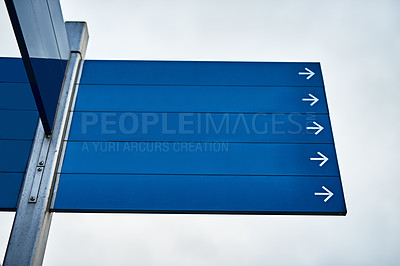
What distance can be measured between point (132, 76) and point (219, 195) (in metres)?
2.11

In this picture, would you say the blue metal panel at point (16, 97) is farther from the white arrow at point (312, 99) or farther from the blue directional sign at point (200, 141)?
the white arrow at point (312, 99)

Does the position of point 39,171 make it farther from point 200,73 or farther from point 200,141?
point 200,73

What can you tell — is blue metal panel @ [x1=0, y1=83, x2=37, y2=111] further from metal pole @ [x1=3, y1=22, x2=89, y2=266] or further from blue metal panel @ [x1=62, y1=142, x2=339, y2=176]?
blue metal panel @ [x1=62, y1=142, x2=339, y2=176]

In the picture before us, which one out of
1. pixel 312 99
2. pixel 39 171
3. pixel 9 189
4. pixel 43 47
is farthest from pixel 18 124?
pixel 312 99

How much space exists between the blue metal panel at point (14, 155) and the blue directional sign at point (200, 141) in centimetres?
42

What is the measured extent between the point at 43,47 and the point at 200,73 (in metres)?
2.10

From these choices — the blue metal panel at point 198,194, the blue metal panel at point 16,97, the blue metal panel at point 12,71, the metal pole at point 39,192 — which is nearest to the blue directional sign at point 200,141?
the blue metal panel at point 198,194

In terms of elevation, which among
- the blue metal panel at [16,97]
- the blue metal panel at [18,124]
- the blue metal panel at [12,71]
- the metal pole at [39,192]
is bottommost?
the metal pole at [39,192]

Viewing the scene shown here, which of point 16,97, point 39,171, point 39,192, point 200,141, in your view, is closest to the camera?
point 39,192

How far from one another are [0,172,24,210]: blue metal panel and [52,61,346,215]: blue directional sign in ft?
1.36

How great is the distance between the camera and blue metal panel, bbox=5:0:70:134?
3711 mm

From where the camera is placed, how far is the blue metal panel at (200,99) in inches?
215

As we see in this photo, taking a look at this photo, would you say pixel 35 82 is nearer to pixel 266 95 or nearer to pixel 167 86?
pixel 167 86

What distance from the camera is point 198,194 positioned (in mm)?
4562
